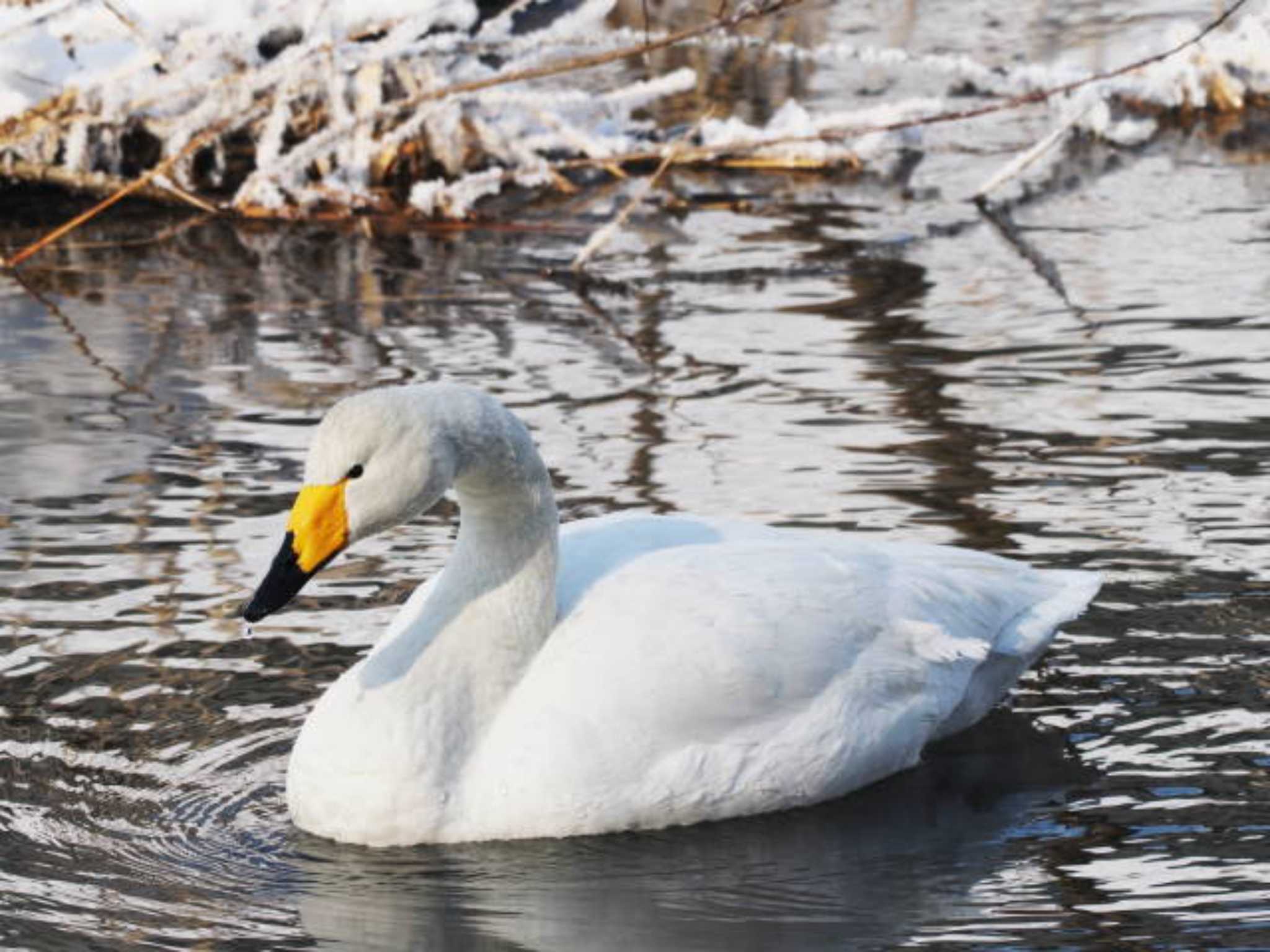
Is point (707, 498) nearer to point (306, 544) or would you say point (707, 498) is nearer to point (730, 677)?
point (730, 677)

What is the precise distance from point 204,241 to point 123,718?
6.08 metres

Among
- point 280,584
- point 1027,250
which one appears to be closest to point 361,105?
point 1027,250

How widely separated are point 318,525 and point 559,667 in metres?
0.65

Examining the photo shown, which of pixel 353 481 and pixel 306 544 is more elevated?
pixel 353 481

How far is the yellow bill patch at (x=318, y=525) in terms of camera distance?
17.0ft

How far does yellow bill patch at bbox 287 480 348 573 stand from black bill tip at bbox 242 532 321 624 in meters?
0.01

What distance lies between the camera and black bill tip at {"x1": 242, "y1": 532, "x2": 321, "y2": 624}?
202 inches

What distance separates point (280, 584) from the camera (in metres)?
5.14

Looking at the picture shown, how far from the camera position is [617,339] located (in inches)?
378

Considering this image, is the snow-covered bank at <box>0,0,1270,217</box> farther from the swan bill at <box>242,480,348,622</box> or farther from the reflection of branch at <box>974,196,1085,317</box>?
the swan bill at <box>242,480,348,622</box>

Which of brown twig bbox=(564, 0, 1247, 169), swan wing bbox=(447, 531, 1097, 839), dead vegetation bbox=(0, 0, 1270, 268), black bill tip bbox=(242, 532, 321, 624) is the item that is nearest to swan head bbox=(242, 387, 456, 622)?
black bill tip bbox=(242, 532, 321, 624)

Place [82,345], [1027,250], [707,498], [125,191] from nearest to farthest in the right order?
[707,498] → [82,345] → [125,191] → [1027,250]

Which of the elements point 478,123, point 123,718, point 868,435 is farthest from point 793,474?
point 478,123

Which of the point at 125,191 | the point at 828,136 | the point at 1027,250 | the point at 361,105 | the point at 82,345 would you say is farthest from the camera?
the point at 361,105
